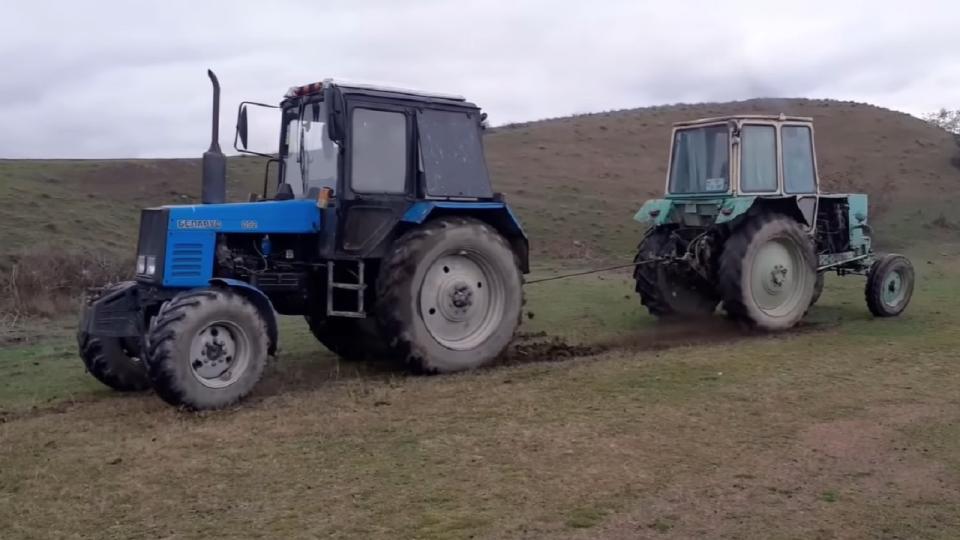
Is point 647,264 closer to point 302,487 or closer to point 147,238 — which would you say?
point 147,238

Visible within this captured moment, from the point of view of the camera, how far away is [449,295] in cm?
916

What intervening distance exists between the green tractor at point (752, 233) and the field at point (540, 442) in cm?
47

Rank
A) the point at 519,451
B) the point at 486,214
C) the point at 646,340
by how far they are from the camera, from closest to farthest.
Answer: the point at 519,451
the point at 486,214
the point at 646,340

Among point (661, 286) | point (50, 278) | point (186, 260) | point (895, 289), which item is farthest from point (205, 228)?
point (895, 289)

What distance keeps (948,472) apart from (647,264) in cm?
633

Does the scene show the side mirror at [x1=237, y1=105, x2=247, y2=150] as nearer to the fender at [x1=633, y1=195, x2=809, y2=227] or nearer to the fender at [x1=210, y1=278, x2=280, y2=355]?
the fender at [x1=210, y1=278, x2=280, y2=355]

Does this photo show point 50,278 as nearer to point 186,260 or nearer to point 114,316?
point 114,316

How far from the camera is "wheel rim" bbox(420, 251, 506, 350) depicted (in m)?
9.09

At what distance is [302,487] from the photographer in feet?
18.9

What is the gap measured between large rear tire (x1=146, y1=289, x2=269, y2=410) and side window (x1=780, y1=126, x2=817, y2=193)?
7036mm

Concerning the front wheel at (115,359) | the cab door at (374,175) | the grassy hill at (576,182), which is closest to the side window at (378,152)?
the cab door at (374,175)

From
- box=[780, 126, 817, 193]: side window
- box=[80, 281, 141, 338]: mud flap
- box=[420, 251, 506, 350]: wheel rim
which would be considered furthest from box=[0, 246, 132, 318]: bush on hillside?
box=[780, 126, 817, 193]: side window

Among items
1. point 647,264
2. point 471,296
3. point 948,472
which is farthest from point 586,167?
point 948,472

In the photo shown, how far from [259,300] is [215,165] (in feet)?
4.41
